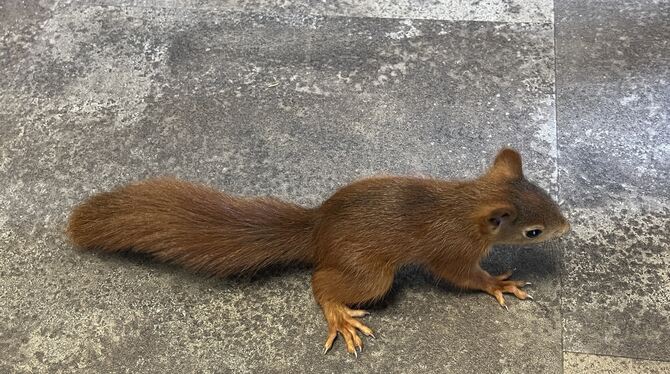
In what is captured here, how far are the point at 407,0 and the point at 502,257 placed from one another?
1.13 m

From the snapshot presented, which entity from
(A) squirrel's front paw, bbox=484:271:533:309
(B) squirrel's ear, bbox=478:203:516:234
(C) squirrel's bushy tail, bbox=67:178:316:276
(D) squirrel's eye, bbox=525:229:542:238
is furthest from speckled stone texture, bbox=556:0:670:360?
(C) squirrel's bushy tail, bbox=67:178:316:276

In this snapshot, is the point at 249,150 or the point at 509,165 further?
the point at 249,150

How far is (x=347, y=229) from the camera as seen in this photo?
5.89 ft

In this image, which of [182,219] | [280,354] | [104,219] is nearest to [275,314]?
[280,354]

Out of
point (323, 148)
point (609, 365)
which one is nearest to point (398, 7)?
point (323, 148)

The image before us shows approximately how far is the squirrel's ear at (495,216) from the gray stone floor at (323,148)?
28 cm

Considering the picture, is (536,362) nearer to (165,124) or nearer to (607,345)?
(607,345)

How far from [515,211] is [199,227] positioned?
0.79 metres

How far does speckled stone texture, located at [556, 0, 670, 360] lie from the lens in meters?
1.89

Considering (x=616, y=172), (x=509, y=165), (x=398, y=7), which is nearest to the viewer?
(x=509, y=165)

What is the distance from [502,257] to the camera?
2051 mm

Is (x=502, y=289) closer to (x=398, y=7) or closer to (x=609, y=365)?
(x=609, y=365)

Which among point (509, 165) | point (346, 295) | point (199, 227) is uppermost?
point (509, 165)

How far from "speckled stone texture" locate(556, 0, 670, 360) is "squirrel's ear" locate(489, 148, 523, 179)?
35 centimetres
